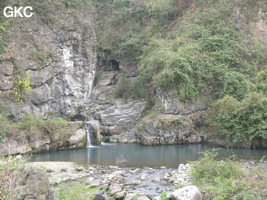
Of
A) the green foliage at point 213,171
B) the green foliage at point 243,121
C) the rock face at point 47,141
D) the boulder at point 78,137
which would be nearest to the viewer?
the green foliage at point 213,171

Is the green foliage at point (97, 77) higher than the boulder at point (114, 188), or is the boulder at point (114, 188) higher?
the green foliage at point (97, 77)

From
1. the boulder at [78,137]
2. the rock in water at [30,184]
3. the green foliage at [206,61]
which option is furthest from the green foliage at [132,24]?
the rock in water at [30,184]

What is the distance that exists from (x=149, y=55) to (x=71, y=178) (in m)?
17.1

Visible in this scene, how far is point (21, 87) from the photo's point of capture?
2169cm

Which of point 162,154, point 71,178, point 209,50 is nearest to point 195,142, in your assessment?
point 162,154

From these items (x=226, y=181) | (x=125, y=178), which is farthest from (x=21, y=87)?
(x=226, y=181)

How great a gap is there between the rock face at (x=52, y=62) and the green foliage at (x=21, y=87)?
0.26 meters

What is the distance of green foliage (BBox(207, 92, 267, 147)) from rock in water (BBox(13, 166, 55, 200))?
53.0ft

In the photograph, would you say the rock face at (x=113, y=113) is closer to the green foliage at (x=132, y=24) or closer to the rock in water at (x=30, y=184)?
the green foliage at (x=132, y=24)

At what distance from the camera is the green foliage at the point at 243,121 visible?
61.5ft

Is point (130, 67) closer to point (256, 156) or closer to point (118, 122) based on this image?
point (118, 122)

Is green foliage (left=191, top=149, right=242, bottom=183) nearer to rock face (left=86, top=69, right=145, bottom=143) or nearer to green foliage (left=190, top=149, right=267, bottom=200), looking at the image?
green foliage (left=190, top=149, right=267, bottom=200)

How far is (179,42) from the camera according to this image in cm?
2511

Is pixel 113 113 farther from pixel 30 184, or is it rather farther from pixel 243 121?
pixel 30 184
